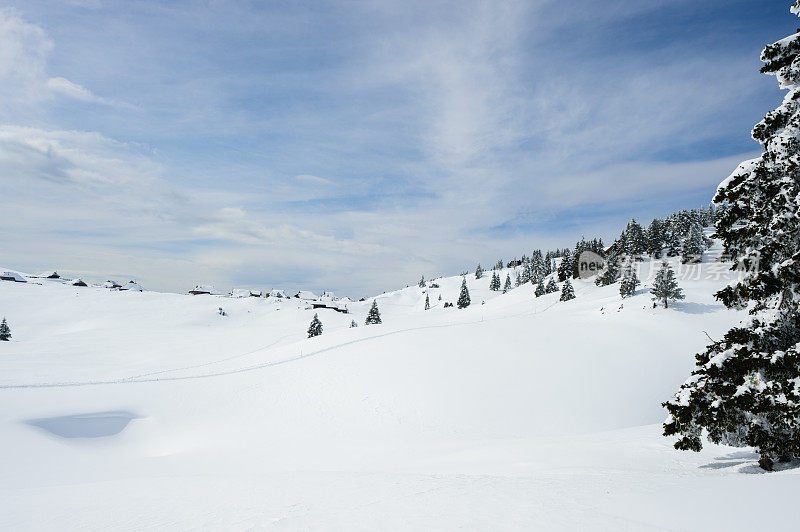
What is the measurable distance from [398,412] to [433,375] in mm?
4961

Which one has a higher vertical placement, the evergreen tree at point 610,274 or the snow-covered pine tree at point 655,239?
the snow-covered pine tree at point 655,239

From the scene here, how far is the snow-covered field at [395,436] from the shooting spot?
21.9ft

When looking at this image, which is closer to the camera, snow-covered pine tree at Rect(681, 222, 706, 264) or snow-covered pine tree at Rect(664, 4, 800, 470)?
snow-covered pine tree at Rect(664, 4, 800, 470)

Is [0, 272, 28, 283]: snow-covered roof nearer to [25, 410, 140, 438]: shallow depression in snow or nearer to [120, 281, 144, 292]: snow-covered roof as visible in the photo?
[120, 281, 144, 292]: snow-covered roof

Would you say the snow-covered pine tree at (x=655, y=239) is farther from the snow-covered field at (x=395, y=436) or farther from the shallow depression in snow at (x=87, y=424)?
the shallow depression in snow at (x=87, y=424)

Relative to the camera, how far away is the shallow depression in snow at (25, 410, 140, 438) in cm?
2098

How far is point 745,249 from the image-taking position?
10.3 m

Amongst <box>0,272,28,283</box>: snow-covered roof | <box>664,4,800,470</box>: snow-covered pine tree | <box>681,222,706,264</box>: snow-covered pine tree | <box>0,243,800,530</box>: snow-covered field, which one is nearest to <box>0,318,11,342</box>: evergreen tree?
<box>0,243,800,530</box>: snow-covered field

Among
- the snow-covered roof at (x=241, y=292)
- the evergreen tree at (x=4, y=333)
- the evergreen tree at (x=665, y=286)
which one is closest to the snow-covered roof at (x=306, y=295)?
the snow-covered roof at (x=241, y=292)

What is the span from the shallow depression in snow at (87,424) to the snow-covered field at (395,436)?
12 cm

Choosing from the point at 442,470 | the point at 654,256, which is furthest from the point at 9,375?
the point at 654,256

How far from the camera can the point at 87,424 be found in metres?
22.3

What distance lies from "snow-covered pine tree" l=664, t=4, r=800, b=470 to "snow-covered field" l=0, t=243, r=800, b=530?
1.20m

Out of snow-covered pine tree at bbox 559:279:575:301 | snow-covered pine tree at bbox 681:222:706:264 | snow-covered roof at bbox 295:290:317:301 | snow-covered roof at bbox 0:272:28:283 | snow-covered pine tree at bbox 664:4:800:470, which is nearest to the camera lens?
snow-covered pine tree at bbox 664:4:800:470
